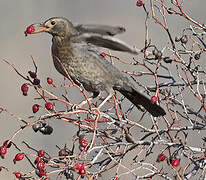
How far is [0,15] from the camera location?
1206 cm

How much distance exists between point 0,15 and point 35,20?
96cm

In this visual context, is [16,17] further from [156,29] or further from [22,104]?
[156,29]

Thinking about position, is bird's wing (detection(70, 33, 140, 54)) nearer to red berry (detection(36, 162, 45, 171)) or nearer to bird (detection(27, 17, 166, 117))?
bird (detection(27, 17, 166, 117))

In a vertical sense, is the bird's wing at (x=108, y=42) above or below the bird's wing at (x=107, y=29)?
below

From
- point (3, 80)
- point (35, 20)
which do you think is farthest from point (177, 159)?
point (35, 20)

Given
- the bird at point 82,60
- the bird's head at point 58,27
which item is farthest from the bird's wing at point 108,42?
the bird's head at point 58,27

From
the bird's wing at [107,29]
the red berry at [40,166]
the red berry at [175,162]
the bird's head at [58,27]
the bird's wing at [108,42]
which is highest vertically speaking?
the bird's head at [58,27]

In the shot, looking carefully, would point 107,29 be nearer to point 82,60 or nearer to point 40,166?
point 82,60

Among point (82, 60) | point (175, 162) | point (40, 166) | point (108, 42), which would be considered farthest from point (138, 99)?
point (40, 166)

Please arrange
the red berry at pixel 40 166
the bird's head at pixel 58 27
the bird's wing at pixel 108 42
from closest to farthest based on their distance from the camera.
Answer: the red berry at pixel 40 166
the bird's wing at pixel 108 42
the bird's head at pixel 58 27

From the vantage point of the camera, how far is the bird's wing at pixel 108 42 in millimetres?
3039

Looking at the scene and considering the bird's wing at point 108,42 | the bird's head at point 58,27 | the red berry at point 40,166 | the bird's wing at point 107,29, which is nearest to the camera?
the red berry at point 40,166

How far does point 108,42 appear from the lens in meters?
3.29

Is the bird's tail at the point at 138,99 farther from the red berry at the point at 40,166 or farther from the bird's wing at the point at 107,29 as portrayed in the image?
the red berry at the point at 40,166
